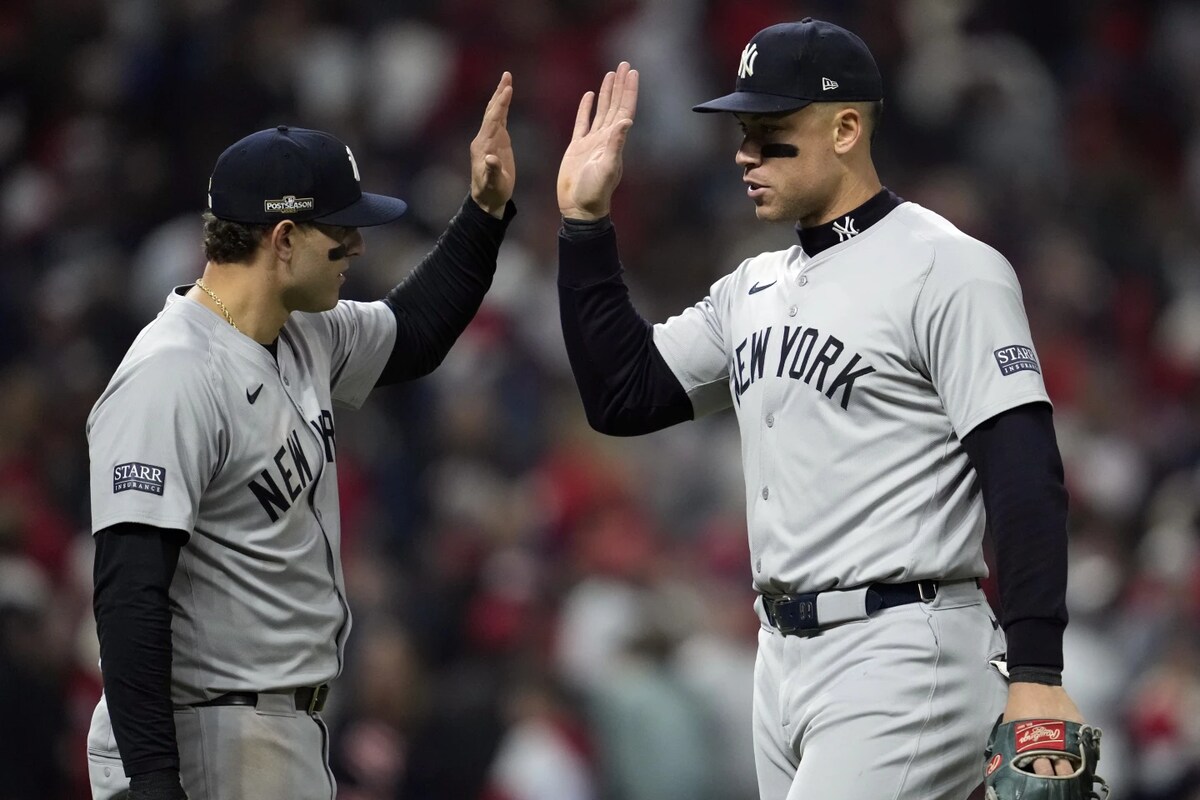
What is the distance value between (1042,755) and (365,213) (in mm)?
1589

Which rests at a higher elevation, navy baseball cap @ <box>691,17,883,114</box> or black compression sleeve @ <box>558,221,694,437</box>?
navy baseball cap @ <box>691,17,883,114</box>

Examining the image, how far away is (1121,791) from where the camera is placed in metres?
6.25

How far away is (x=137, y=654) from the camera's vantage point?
2.99 metres

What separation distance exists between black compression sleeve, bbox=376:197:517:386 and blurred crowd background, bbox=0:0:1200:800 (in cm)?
248

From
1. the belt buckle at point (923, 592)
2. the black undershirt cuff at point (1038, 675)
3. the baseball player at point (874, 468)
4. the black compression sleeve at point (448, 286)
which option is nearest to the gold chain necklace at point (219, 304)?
the black compression sleeve at point (448, 286)

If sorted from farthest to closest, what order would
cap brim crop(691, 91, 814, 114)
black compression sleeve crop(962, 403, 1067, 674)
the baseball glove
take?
cap brim crop(691, 91, 814, 114) < black compression sleeve crop(962, 403, 1067, 674) < the baseball glove

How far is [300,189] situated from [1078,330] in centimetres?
579

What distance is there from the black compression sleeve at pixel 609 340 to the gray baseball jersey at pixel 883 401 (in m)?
0.34

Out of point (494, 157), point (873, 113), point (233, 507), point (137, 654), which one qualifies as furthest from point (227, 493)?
point (873, 113)

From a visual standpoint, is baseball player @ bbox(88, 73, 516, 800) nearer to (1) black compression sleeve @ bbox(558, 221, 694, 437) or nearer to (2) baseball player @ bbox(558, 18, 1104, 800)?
(1) black compression sleeve @ bbox(558, 221, 694, 437)

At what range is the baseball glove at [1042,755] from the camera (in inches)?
111

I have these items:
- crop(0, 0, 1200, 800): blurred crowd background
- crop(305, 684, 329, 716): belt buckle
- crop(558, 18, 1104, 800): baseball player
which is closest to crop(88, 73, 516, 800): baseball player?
crop(305, 684, 329, 716): belt buckle

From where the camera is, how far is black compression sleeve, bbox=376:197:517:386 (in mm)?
3883

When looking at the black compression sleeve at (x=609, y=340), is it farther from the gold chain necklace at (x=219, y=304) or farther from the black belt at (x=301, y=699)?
the black belt at (x=301, y=699)
